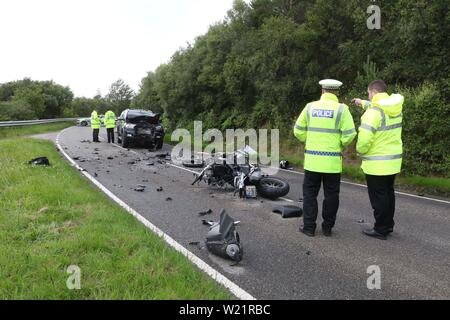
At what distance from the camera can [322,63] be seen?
16.5 m

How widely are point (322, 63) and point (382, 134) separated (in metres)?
11.6

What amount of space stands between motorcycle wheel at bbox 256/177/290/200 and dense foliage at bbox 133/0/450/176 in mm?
4862

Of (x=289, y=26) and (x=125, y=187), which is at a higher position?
(x=289, y=26)

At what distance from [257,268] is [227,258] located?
1.35 feet

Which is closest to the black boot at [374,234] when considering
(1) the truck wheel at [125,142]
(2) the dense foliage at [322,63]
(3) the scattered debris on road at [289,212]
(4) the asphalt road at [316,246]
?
(4) the asphalt road at [316,246]

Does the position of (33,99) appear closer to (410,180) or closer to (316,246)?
(410,180)

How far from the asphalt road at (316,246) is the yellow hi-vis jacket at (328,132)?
3.49ft

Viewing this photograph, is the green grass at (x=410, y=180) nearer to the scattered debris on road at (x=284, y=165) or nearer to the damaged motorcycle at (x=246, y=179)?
the scattered debris on road at (x=284, y=165)

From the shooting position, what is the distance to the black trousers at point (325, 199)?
5.75 meters

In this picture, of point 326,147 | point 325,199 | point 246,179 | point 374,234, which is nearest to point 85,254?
point 325,199

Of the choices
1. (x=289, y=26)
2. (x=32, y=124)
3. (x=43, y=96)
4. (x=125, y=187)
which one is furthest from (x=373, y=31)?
(x=43, y=96)

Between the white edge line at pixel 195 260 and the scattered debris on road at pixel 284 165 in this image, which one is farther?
the scattered debris on road at pixel 284 165
